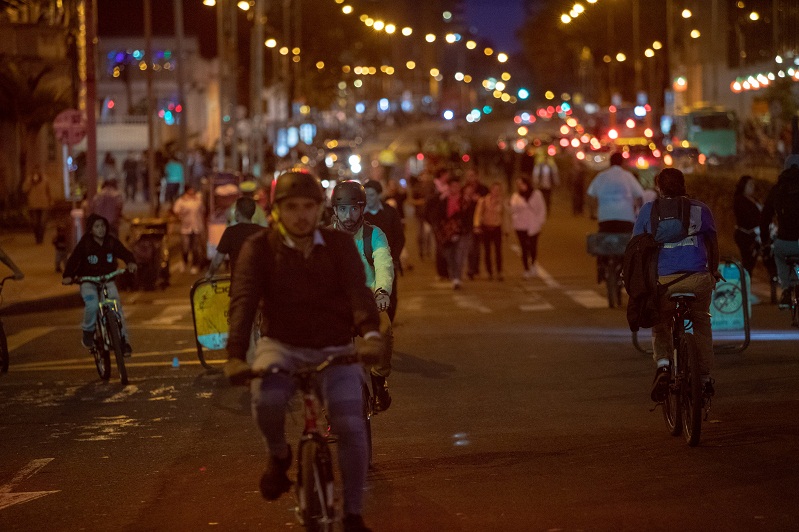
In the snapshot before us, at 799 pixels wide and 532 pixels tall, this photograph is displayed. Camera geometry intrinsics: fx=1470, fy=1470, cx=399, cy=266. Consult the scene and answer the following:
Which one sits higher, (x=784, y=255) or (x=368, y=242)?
(x=368, y=242)

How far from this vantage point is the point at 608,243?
17859 mm

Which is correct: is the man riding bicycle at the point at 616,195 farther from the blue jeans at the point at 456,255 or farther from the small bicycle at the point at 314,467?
the small bicycle at the point at 314,467

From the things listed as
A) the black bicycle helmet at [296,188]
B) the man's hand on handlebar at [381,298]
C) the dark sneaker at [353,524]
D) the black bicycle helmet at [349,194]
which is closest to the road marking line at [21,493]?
the man's hand on handlebar at [381,298]

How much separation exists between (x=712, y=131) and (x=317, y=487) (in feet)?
176

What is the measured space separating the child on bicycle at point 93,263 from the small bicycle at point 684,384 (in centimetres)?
576

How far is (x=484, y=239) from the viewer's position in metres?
23.4

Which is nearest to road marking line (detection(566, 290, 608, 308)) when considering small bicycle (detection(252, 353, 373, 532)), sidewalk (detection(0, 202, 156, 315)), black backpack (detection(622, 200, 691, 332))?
sidewalk (detection(0, 202, 156, 315))

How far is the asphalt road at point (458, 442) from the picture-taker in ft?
24.8

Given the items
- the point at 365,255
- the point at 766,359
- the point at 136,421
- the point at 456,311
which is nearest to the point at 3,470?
the point at 136,421

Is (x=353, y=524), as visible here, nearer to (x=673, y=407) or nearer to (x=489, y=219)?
(x=673, y=407)

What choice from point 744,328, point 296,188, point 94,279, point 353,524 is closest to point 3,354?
point 94,279

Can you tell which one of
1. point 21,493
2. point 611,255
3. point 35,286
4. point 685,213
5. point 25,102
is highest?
point 25,102

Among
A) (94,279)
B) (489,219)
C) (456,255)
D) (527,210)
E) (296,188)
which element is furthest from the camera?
(489,219)

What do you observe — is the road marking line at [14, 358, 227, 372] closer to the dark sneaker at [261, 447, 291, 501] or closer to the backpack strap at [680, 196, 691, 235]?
the backpack strap at [680, 196, 691, 235]
